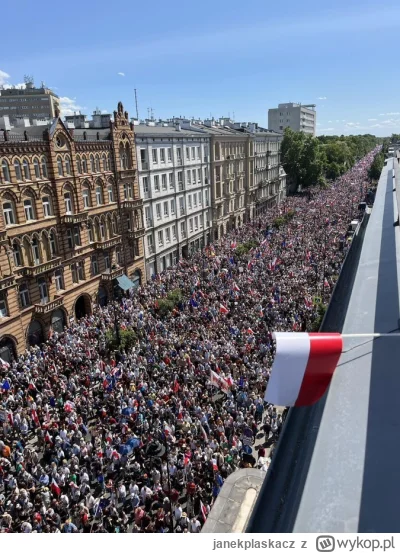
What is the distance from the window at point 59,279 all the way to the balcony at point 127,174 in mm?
10760

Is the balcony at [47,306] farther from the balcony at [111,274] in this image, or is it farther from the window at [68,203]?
the window at [68,203]

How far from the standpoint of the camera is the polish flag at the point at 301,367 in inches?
219

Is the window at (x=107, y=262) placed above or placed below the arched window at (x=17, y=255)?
below

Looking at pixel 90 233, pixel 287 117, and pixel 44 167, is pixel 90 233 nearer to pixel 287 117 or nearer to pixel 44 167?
pixel 44 167

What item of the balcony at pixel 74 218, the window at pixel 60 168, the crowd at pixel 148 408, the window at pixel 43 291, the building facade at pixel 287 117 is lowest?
the crowd at pixel 148 408

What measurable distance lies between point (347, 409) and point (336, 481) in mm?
1518

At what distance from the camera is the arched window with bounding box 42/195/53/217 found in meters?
30.1

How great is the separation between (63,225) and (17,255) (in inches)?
178

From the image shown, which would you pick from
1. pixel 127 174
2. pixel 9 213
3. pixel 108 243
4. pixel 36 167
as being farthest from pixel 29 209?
pixel 127 174

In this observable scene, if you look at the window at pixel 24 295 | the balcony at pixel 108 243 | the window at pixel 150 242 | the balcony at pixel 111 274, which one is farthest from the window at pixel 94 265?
the window at pixel 150 242

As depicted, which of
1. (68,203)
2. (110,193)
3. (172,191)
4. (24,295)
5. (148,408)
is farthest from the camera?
(172,191)

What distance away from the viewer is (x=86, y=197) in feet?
112
